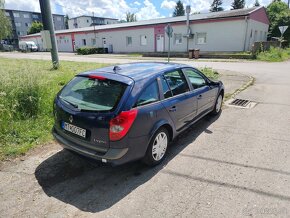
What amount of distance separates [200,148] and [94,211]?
226 centimetres

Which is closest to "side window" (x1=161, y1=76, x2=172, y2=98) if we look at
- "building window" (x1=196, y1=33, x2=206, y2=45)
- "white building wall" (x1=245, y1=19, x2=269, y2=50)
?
"white building wall" (x1=245, y1=19, x2=269, y2=50)

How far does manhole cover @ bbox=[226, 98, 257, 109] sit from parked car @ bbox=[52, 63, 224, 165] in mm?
3329

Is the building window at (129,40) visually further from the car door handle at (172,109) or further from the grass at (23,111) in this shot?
the car door handle at (172,109)

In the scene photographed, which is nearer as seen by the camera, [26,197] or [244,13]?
[26,197]

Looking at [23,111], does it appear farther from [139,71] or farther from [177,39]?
[177,39]

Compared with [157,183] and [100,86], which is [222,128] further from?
[100,86]

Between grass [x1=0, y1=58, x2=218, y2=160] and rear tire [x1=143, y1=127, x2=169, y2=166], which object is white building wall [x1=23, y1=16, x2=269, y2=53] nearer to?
grass [x1=0, y1=58, x2=218, y2=160]

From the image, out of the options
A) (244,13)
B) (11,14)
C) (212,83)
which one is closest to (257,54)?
(244,13)

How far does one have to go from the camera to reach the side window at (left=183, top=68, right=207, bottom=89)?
4.67 meters

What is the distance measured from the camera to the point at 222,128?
521 centimetres

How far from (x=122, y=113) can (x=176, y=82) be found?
5.18 feet

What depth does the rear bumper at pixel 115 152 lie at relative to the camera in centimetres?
306

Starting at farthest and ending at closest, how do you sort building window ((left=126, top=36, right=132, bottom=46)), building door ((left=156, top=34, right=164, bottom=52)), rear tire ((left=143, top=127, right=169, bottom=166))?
1. building window ((left=126, top=36, right=132, bottom=46))
2. building door ((left=156, top=34, right=164, bottom=52))
3. rear tire ((left=143, top=127, right=169, bottom=166))

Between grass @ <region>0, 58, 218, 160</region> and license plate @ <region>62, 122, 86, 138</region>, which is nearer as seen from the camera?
license plate @ <region>62, 122, 86, 138</region>
